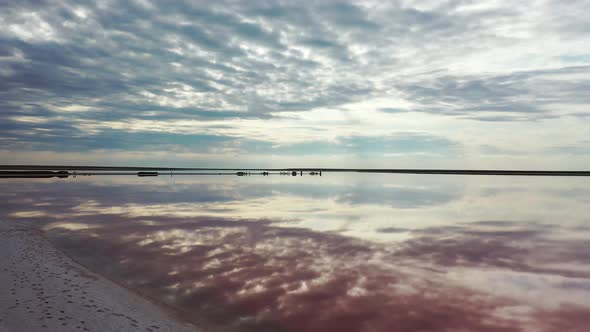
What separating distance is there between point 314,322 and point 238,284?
4.00 meters

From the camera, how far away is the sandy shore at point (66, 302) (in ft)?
30.8

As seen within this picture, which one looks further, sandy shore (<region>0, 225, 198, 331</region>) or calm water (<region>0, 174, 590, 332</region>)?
calm water (<region>0, 174, 590, 332</region>)

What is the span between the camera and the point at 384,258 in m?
17.7

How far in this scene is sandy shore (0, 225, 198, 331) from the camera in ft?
30.8

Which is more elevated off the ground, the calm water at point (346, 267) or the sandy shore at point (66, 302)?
the sandy shore at point (66, 302)

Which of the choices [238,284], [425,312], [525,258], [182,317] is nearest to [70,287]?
[182,317]

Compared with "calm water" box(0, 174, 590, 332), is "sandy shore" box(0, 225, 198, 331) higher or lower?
higher

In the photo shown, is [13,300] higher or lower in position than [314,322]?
higher

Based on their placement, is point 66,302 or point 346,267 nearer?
point 66,302

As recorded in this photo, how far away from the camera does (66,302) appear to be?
35.3ft

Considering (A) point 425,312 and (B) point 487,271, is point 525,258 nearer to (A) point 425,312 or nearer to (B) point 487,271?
(B) point 487,271

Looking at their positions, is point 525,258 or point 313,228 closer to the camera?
point 525,258

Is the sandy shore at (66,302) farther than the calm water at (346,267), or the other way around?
the calm water at (346,267)

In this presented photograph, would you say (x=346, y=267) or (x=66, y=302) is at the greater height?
(x=66, y=302)
